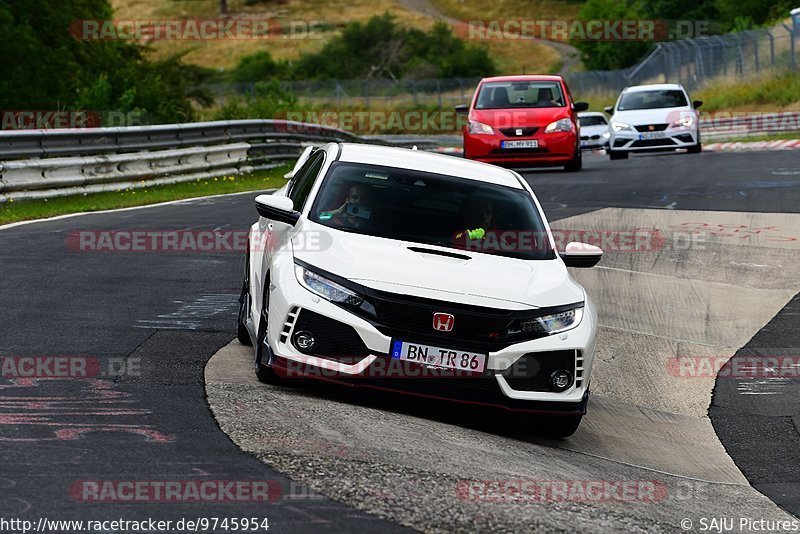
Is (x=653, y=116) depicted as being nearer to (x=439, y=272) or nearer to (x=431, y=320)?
(x=439, y=272)

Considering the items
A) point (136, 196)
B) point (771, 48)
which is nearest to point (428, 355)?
point (136, 196)

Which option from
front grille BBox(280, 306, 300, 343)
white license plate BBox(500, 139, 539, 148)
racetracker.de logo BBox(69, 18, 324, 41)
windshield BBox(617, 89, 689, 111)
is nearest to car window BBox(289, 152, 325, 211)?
front grille BBox(280, 306, 300, 343)

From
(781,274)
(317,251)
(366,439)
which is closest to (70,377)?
(317,251)

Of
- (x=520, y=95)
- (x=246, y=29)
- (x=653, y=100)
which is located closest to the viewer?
(x=520, y=95)

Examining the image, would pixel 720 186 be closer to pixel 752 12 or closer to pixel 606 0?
pixel 752 12

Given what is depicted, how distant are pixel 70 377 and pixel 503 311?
2.53m

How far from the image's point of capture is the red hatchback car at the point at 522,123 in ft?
77.7

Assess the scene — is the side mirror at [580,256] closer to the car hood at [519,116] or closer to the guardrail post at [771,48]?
the car hood at [519,116]

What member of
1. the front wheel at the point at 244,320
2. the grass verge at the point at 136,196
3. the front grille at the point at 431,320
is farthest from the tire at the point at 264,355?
the grass verge at the point at 136,196

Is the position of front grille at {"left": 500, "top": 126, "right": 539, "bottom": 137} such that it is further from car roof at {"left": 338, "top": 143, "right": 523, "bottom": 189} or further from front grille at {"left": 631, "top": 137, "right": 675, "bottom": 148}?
car roof at {"left": 338, "top": 143, "right": 523, "bottom": 189}

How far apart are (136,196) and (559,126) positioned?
7.42 meters

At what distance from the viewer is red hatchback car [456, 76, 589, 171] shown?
23672 mm

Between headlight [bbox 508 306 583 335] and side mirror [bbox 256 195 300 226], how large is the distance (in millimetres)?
1671

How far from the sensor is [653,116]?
30.6 metres
